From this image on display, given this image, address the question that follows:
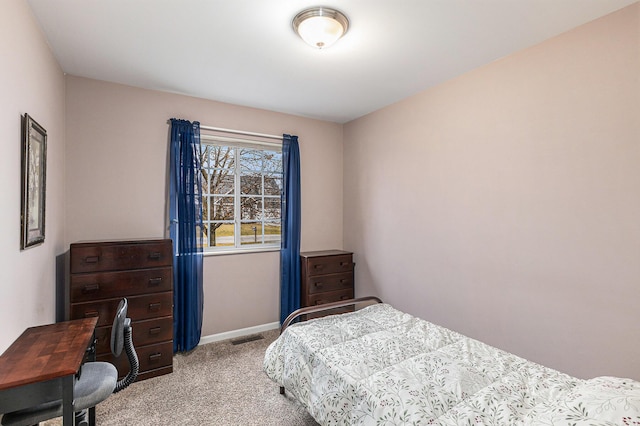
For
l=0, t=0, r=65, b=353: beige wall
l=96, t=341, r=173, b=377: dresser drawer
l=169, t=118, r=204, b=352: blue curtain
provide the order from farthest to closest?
1. l=169, t=118, r=204, b=352: blue curtain
2. l=96, t=341, r=173, b=377: dresser drawer
3. l=0, t=0, r=65, b=353: beige wall

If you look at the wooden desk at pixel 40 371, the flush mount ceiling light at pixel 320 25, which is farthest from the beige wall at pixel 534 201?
the wooden desk at pixel 40 371

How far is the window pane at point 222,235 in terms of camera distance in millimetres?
3571

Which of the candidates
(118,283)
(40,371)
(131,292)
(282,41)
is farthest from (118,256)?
(282,41)

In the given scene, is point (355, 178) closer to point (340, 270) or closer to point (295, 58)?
point (340, 270)

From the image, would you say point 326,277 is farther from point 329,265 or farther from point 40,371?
point 40,371

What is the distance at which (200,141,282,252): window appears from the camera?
3555mm

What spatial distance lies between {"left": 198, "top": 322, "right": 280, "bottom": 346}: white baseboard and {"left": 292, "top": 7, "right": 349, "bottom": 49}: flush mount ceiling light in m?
3.11

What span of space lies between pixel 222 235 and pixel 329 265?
1365 mm

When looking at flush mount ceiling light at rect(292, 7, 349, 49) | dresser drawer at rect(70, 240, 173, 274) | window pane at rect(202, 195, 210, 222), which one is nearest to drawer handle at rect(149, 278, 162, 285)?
dresser drawer at rect(70, 240, 173, 274)

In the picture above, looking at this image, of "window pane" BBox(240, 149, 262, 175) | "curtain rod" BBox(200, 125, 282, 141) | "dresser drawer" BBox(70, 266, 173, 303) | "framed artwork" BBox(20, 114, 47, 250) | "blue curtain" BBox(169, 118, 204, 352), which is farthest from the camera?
"window pane" BBox(240, 149, 262, 175)

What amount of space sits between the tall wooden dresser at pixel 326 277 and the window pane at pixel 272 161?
1163 millimetres

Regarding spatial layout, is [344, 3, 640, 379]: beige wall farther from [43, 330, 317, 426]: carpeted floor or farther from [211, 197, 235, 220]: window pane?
[211, 197, 235, 220]: window pane

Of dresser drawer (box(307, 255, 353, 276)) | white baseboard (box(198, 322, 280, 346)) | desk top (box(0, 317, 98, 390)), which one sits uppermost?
dresser drawer (box(307, 255, 353, 276))

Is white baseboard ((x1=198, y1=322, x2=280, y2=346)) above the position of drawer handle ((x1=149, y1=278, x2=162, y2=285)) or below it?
below
